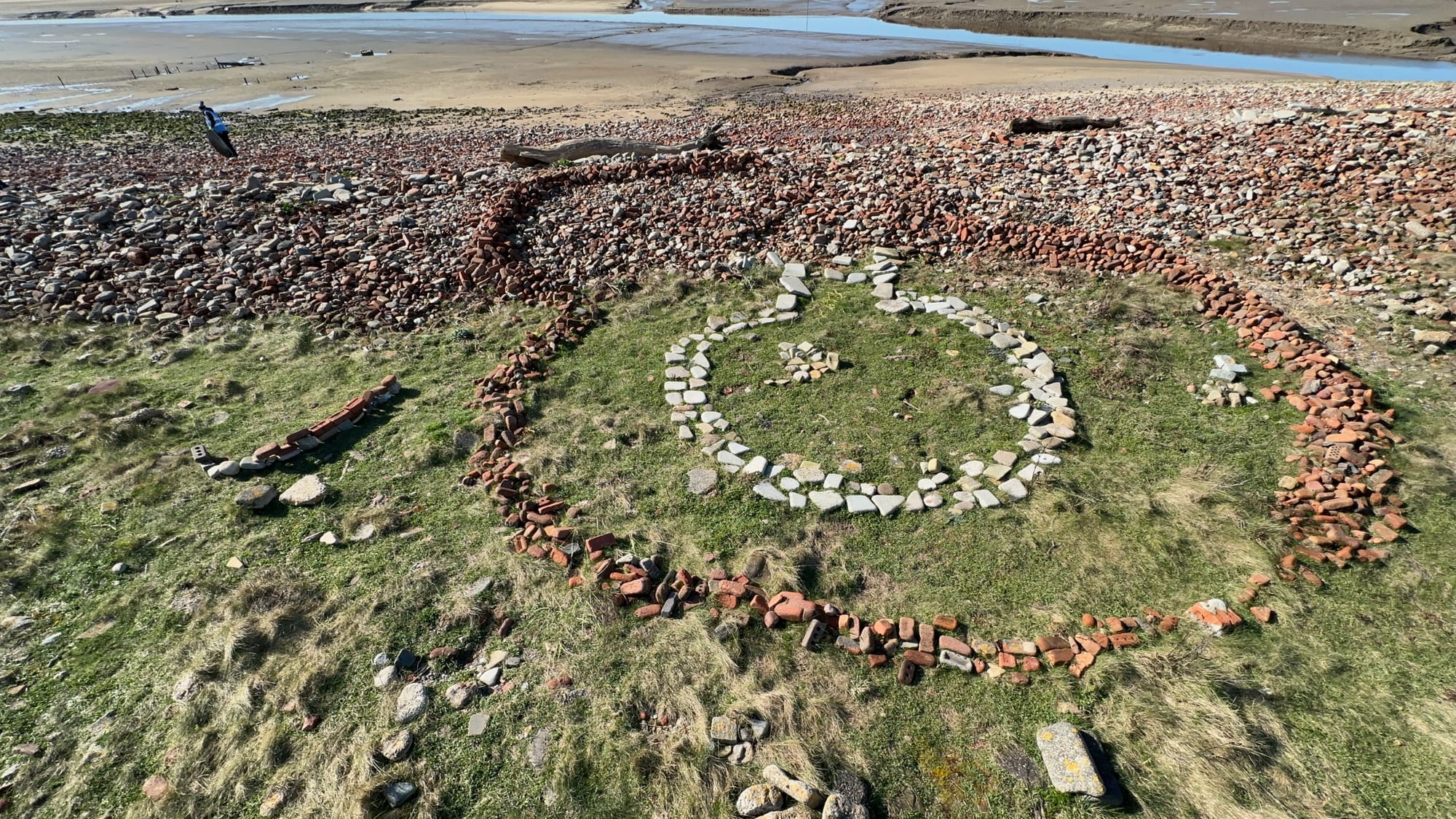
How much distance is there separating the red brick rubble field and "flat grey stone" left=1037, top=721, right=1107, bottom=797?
11.5 feet

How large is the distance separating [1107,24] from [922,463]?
45.9 metres

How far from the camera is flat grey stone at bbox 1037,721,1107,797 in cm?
391

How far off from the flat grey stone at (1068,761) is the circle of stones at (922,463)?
220 centimetres

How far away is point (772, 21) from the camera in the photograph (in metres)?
50.3

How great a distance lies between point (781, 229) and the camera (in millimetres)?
11438

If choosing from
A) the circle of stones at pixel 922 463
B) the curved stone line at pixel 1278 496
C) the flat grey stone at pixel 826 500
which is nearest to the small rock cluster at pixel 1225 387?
the curved stone line at pixel 1278 496

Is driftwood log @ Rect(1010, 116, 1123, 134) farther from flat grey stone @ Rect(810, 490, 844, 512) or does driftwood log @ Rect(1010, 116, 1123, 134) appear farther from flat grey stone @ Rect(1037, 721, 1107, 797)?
flat grey stone @ Rect(1037, 721, 1107, 797)

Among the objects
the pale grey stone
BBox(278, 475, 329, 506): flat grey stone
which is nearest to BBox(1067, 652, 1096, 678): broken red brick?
the pale grey stone

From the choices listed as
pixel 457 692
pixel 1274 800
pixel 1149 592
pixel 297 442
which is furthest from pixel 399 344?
pixel 1274 800

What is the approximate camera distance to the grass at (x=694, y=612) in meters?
4.10

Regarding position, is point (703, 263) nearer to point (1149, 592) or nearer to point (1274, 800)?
point (1149, 592)

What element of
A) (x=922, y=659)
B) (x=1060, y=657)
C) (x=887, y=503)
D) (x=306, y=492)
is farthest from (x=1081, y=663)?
(x=306, y=492)

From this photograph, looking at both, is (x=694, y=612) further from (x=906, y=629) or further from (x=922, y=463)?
(x=922, y=463)

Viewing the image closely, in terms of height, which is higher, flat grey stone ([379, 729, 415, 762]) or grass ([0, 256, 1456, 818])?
grass ([0, 256, 1456, 818])
